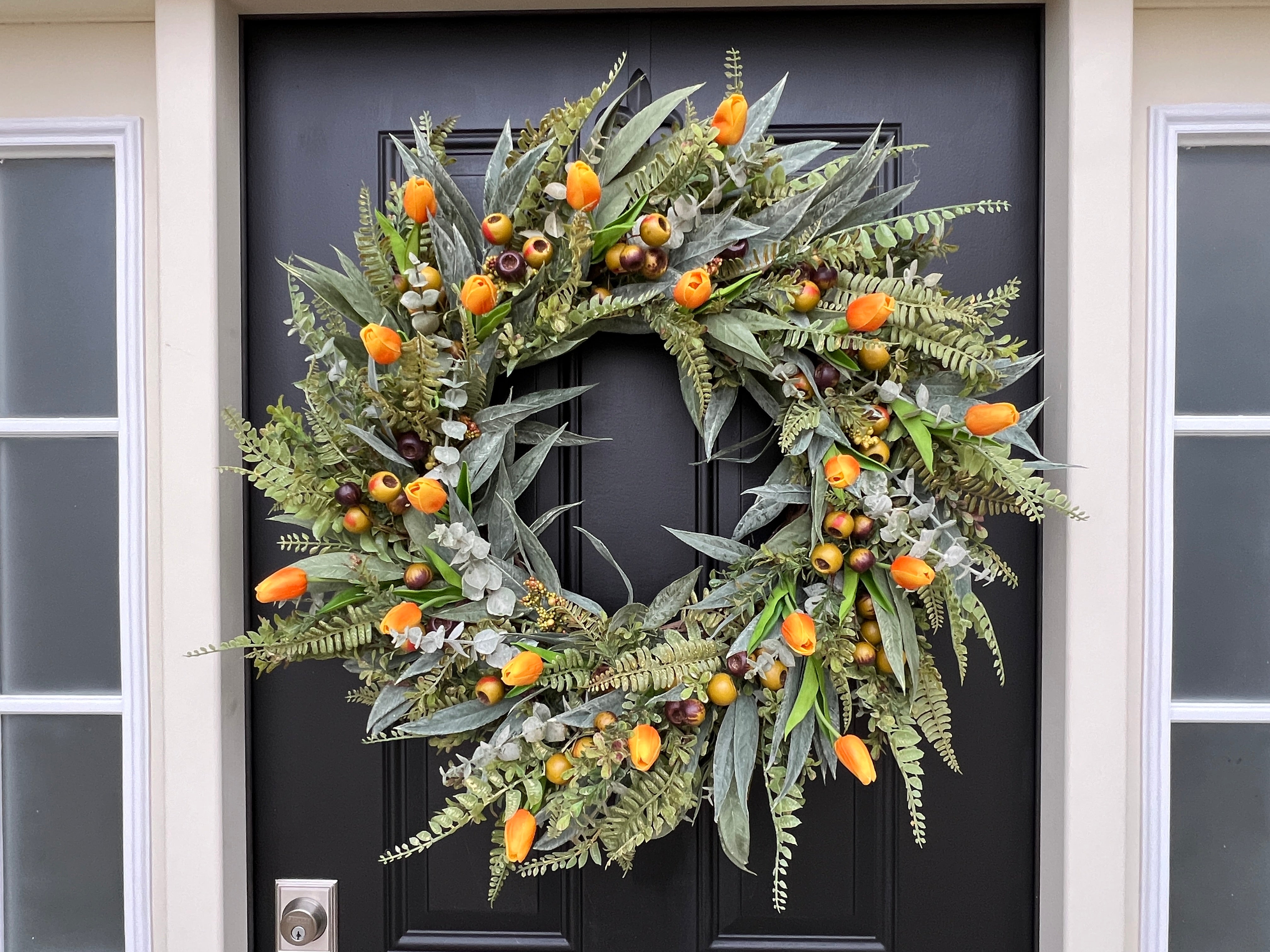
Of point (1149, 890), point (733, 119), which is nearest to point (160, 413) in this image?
point (733, 119)

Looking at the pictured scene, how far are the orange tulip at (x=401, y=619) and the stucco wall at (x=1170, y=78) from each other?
0.91 m

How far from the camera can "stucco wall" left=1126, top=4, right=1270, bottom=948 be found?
94 centimetres

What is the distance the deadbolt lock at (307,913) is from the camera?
98 centimetres

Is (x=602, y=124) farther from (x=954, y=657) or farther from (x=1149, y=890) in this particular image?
(x=1149, y=890)

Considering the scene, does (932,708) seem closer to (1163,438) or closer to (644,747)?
(644,747)

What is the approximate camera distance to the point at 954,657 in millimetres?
988

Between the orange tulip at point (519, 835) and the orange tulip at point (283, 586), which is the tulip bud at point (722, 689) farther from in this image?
the orange tulip at point (283, 586)

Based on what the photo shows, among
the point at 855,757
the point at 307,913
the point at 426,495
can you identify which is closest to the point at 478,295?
the point at 426,495

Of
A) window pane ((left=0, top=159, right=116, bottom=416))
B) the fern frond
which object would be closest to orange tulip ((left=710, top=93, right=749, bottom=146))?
the fern frond

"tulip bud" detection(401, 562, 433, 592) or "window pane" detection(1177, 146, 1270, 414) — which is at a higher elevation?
"window pane" detection(1177, 146, 1270, 414)

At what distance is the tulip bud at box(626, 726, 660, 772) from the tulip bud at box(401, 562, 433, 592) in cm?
29

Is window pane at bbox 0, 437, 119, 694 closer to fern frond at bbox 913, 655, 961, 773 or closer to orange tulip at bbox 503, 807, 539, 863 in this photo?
orange tulip at bbox 503, 807, 539, 863

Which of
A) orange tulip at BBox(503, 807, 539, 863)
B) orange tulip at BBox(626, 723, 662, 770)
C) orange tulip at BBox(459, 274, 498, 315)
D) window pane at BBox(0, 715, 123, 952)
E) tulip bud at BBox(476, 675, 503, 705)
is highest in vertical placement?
orange tulip at BBox(459, 274, 498, 315)

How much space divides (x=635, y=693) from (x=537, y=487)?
308 millimetres
